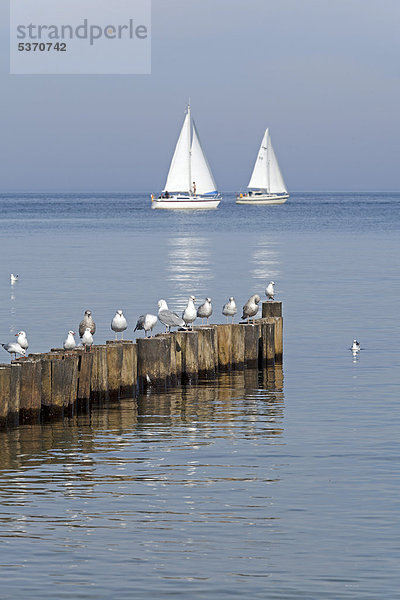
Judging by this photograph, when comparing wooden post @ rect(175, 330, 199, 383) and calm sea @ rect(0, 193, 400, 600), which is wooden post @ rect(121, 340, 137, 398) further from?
wooden post @ rect(175, 330, 199, 383)

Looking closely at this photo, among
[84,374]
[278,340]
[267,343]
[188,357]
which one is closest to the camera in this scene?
[84,374]

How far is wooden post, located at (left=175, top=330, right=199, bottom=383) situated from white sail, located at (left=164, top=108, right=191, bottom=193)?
120028 millimetres

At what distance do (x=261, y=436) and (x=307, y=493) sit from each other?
3.45 metres

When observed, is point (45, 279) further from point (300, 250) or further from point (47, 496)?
point (47, 496)

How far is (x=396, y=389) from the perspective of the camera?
22188mm

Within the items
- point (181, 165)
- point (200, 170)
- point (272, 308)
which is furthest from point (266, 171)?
point (272, 308)

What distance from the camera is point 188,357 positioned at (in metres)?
22.2

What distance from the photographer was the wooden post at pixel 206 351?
22.5 metres

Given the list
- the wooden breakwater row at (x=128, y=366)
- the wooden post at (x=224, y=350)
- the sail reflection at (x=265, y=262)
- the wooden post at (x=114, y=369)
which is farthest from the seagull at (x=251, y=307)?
the sail reflection at (x=265, y=262)

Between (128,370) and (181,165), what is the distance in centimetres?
12482

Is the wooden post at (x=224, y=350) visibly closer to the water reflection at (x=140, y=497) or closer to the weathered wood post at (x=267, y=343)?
the weathered wood post at (x=267, y=343)

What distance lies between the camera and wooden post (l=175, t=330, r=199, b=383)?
22094 millimetres

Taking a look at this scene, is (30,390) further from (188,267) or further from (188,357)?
(188,267)

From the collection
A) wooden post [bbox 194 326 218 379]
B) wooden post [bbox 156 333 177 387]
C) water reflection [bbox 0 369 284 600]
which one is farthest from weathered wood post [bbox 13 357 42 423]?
wooden post [bbox 194 326 218 379]
